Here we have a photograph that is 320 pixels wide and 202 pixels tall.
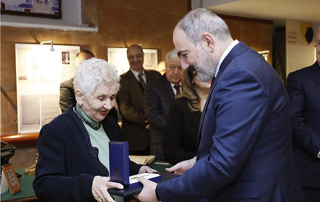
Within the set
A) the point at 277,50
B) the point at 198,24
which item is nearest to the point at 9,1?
the point at 198,24

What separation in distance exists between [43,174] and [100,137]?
0.40 meters

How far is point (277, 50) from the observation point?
10.9 meters

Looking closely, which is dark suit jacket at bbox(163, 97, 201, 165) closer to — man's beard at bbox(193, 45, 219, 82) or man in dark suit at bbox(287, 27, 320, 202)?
man in dark suit at bbox(287, 27, 320, 202)

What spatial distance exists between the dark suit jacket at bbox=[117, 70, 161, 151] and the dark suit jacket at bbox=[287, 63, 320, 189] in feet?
8.17

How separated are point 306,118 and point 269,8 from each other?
5.17 metres

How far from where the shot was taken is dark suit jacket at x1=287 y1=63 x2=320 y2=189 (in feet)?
10.4

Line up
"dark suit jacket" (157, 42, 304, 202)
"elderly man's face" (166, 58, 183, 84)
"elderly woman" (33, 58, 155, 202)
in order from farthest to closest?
"elderly man's face" (166, 58, 183, 84), "elderly woman" (33, 58, 155, 202), "dark suit jacket" (157, 42, 304, 202)

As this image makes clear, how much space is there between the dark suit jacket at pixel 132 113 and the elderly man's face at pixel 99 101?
2.94m

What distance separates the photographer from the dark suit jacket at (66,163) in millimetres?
2127

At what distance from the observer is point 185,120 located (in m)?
3.11

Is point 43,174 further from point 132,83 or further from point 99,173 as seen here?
point 132,83

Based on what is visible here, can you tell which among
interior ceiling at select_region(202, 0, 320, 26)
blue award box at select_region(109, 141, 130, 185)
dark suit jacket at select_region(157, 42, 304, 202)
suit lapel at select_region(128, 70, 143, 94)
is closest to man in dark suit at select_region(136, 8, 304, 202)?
dark suit jacket at select_region(157, 42, 304, 202)

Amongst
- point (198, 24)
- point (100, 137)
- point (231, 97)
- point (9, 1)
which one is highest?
point (9, 1)

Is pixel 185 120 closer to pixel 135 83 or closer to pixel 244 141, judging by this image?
pixel 244 141
